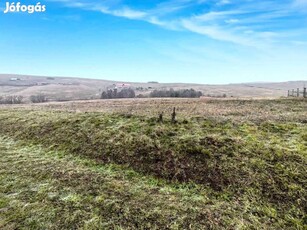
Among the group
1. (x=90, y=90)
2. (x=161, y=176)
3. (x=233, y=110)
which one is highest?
(x=90, y=90)

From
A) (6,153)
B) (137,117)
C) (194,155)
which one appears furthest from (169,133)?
(6,153)

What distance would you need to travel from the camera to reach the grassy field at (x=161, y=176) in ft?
19.4

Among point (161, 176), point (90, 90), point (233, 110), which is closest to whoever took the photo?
point (161, 176)

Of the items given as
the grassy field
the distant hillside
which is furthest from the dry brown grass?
the distant hillside

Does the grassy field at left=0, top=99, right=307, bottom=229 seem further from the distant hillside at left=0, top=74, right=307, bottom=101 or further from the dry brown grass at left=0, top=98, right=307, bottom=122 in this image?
the distant hillside at left=0, top=74, right=307, bottom=101

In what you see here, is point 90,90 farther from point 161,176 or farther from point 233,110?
point 161,176

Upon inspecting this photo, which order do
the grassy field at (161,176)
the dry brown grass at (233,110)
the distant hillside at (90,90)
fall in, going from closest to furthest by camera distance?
the grassy field at (161,176)
the dry brown grass at (233,110)
the distant hillside at (90,90)

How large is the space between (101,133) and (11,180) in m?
4.33

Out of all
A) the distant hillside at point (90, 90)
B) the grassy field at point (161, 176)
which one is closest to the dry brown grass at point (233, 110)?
the grassy field at point (161, 176)

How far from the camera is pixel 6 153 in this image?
36.7 ft

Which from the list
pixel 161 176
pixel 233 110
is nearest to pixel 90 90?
pixel 233 110

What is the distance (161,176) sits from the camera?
26.9 feet

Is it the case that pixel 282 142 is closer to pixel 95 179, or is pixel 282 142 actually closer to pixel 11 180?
pixel 95 179

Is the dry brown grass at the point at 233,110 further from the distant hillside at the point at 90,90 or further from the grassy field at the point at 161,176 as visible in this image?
the distant hillside at the point at 90,90
